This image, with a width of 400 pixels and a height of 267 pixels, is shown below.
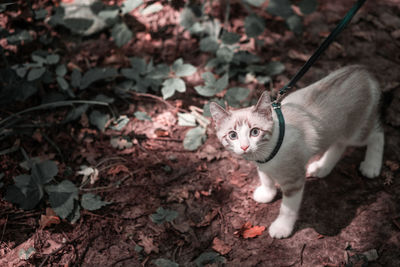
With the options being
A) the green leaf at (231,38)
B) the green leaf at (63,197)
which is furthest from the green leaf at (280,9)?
the green leaf at (63,197)

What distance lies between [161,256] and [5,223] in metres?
1.18

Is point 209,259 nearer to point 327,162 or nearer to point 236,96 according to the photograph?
point 327,162

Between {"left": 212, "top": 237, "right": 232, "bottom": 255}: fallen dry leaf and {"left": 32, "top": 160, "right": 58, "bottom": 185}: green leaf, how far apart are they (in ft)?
4.52

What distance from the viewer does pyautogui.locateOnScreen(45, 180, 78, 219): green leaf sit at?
2458 mm

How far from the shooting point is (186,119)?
3133 mm

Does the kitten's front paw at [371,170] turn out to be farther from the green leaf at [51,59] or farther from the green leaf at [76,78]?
the green leaf at [51,59]

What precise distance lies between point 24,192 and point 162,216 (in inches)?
42.2

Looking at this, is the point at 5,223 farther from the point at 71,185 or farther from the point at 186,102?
the point at 186,102

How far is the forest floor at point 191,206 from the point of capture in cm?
230

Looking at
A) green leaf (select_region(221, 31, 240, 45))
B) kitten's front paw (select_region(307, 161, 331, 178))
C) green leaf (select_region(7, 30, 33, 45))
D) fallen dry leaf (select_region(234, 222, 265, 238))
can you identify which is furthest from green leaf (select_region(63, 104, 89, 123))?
kitten's front paw (select_region(307, 161, 331, 178))

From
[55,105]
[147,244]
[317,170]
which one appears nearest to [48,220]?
[147,244]

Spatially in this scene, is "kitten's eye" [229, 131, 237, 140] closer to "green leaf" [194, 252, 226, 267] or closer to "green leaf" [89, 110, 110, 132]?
"green leaf" [194, 252, 226, 267]

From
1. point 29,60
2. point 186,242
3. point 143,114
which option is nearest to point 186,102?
point 143,114

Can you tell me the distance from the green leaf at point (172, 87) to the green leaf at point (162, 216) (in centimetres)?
106
